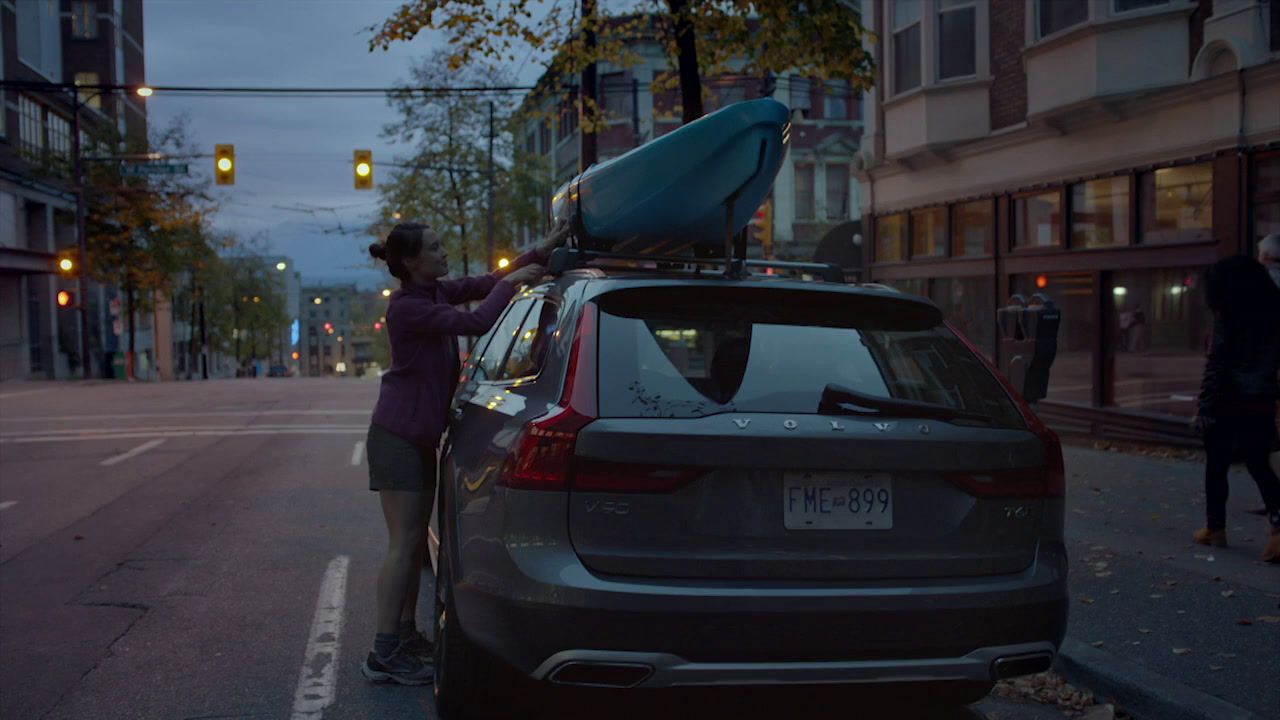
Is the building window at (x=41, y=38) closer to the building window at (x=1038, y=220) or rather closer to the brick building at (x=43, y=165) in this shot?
the brick building at (x=43, y=165)

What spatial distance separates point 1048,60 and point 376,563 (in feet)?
34.9

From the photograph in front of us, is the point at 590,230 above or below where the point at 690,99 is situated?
below

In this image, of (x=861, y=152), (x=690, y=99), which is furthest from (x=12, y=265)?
(x=690, y=99)

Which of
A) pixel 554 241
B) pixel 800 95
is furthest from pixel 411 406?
pixel 800 95

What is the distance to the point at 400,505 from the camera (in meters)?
5.03

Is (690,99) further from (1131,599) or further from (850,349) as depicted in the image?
(850,349)

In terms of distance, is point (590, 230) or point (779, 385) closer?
point (779, 385)

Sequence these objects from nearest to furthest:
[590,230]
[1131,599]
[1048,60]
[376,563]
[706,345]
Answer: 1. [706,345]
2. [590,230]
3. [1131,599]
4. [376,563]
5. [1048,60]

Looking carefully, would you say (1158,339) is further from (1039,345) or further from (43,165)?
(43,165)

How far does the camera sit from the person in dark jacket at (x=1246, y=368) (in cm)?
714

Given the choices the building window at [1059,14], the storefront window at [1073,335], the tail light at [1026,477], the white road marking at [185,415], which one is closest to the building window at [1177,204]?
the storefront window at [1073,335]

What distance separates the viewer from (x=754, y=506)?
3.58 meters

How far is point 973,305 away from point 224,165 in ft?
66.7

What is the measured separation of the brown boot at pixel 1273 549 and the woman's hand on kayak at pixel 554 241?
4.89 m
